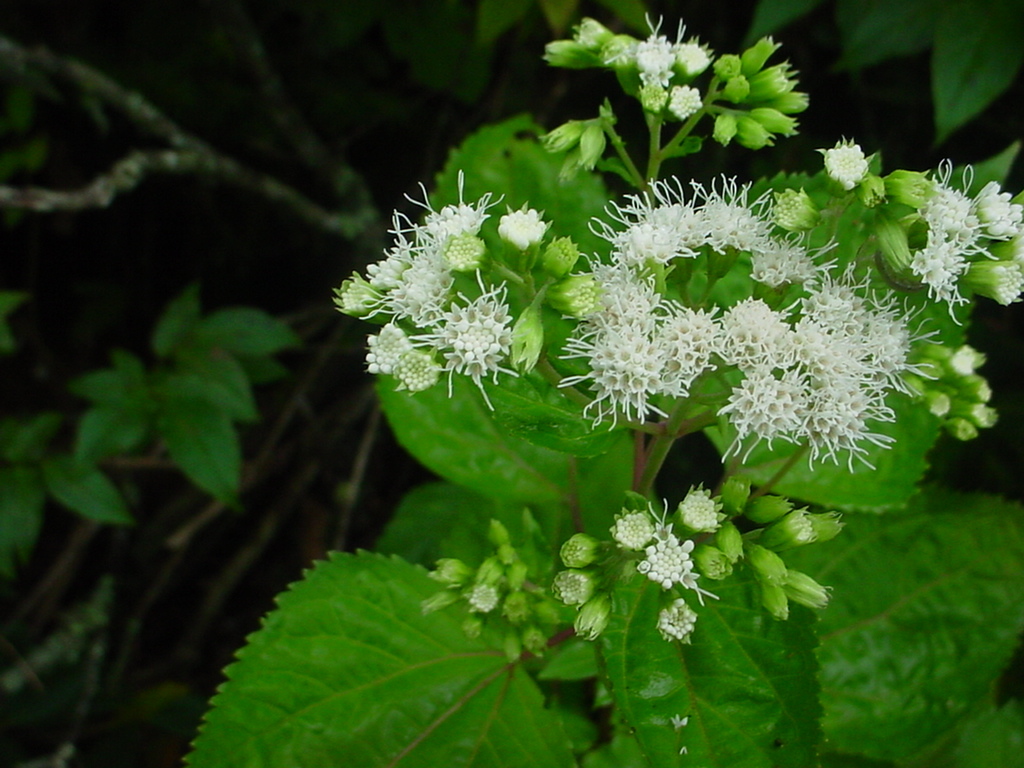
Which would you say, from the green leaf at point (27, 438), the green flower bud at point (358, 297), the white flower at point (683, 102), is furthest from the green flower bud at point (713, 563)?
the green leaf at point (27, 438)

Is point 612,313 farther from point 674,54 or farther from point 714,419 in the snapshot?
point 674,54

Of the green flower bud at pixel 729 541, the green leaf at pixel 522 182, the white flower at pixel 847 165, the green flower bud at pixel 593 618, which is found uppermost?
the white flower at pixel 847 165

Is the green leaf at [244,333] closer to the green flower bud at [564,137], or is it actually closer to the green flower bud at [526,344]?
the green flower bud at [564,137]

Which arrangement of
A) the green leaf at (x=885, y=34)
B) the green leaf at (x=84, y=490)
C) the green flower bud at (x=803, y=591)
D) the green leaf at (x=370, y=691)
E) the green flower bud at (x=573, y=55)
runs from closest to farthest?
1. the green flower bud at (x=803, y=591)
2. the green leaf at (x=370, y=691)
3. the green flower bud at (x=573, y=55)
4. the green leaf at (x=885, y=34)
5. the green leaf at (x=84, y=490)

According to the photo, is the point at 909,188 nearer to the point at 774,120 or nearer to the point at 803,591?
the point at 774,120

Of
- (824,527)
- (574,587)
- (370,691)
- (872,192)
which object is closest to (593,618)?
(574,587)

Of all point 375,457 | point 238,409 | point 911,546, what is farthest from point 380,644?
point 375,457

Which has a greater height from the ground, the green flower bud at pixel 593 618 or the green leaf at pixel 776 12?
the green leaf at pixel 776 12

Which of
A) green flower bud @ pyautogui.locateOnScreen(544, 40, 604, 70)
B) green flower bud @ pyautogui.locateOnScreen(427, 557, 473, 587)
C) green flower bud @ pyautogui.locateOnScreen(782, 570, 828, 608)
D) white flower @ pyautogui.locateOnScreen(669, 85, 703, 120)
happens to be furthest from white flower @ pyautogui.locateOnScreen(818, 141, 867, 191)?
green flower bud @ pyautogui.locateOnScreen(427, 557, 473, 587)
